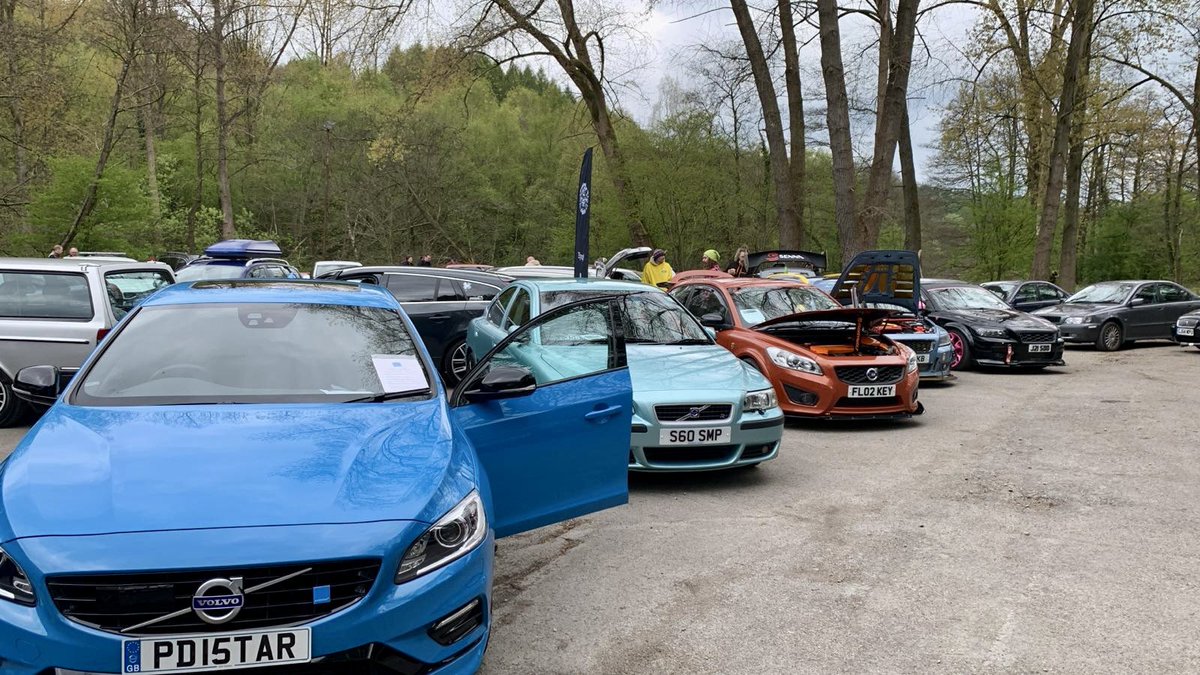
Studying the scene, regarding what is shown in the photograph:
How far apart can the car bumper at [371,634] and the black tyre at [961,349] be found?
1304 cm

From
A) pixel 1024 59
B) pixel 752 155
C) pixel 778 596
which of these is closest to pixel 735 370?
pixel 778 596

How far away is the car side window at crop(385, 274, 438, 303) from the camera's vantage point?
40.5 feet

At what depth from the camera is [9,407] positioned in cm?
878

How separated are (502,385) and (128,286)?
7326mm

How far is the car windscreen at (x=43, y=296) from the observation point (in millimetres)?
8602

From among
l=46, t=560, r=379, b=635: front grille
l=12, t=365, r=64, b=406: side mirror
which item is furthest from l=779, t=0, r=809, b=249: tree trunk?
l=46, t=560, r=379, b=635: front grille

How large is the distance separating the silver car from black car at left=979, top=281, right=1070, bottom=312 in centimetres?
1821

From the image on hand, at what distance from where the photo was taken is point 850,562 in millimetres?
4926

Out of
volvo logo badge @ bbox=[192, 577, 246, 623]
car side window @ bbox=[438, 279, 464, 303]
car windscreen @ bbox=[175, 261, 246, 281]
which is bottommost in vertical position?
volvo logo badge @ bbox=[192, 577, 246, 623]

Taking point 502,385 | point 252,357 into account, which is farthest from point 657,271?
point 252,357

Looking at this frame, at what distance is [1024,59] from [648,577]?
2705 centimetres

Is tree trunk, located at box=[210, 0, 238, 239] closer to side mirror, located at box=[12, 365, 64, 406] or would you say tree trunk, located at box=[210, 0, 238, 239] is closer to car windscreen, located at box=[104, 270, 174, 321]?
car windscreen, located at box=[104, 270, 174, 321]

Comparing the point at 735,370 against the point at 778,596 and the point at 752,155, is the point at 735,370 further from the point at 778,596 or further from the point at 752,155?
the point at 752,155

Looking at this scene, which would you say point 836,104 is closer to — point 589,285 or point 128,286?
point 589,285
